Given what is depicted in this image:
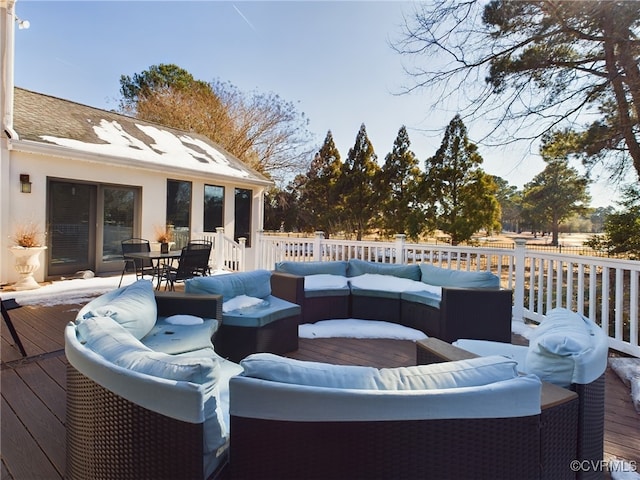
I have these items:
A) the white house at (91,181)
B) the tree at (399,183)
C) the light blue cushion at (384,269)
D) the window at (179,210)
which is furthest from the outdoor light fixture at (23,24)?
the tree at (399,183)

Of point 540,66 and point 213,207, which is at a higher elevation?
point 540,66

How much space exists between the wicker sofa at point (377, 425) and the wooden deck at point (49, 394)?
4.21 ft

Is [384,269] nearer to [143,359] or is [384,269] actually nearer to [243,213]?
[143,359]

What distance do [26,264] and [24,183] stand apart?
142 cm

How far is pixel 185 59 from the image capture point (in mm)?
15828

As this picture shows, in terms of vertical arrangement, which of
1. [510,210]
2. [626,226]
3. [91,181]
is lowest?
[626,226]

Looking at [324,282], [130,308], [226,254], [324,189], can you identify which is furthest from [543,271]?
[324,189]

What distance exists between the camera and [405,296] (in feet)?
13.9

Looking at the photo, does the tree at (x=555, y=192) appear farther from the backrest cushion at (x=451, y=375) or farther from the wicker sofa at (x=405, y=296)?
the backrest cushion at (x=451, y=375)

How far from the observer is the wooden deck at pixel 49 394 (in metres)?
1.83

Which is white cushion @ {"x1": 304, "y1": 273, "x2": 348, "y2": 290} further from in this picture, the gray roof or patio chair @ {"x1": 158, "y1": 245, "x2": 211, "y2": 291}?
the gray roof

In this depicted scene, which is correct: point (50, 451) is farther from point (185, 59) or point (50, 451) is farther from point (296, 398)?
point (185, 59)

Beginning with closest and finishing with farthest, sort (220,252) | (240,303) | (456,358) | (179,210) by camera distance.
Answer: (456,358), (240,303), (220,252), (179,210)

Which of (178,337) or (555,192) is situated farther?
(555,192)
